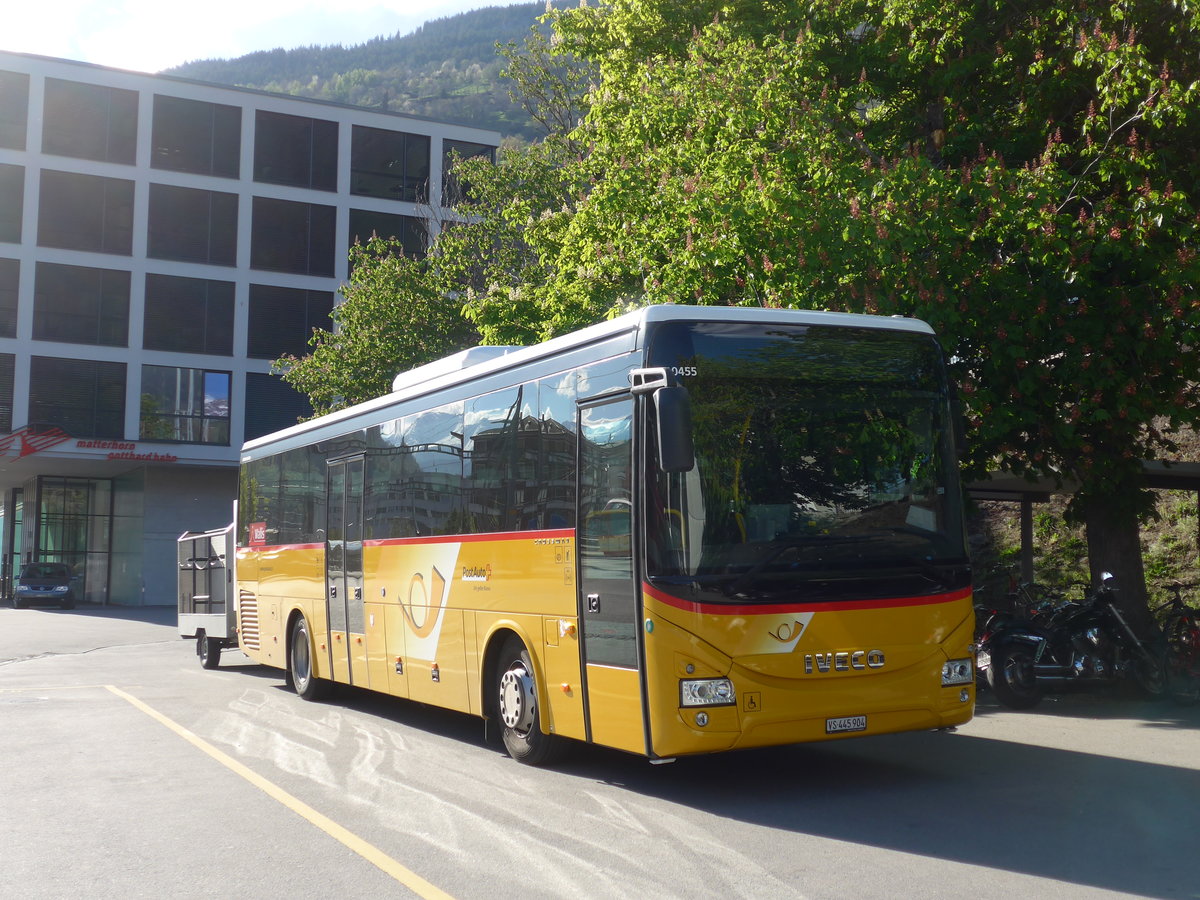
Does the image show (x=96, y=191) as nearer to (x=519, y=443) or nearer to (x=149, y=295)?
(x=149, y=295)

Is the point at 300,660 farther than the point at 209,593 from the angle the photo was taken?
No

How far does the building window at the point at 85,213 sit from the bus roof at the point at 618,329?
125 ft

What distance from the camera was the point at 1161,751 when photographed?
10250 millimetres

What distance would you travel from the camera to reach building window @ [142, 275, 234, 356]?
4728 cm

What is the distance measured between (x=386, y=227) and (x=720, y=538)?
45.4 meters

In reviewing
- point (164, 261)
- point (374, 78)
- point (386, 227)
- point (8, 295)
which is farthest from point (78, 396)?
point (374, 78)

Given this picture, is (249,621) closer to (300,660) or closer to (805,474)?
(300,660)

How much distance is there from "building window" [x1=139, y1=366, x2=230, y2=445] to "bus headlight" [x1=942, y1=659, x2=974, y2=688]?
141 ft

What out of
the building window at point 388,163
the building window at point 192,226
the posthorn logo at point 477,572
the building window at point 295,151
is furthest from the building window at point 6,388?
the posthorn logo at point 477,572

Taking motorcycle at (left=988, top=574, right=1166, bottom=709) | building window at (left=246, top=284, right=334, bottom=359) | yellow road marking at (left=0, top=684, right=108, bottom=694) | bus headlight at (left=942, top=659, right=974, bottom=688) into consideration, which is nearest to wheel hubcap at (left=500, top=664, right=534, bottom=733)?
bus headlight at (left=942, top=659, right=974, bottom=688)

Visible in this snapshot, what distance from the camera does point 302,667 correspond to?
15.4 m

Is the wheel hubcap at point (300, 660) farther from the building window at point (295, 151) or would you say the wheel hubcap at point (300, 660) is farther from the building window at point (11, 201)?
the building window at point (295, 151)

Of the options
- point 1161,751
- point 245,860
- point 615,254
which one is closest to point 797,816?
point 245,860

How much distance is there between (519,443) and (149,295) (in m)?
41.1
